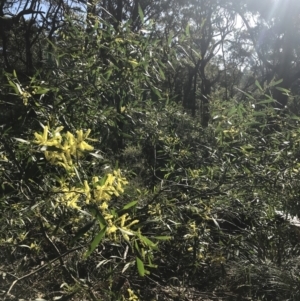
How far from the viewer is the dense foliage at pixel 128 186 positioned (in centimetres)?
151

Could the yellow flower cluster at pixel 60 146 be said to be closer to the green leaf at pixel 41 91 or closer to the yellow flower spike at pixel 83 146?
the yellow flower spike at pixel 83 146

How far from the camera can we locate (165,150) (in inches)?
128

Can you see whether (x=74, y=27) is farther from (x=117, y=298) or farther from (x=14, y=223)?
(x=117, y=298)

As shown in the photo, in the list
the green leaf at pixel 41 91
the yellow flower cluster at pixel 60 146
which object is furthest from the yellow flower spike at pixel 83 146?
the green leaf at pixel 41 91

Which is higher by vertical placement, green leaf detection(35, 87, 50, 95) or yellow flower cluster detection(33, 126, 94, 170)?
green leaf detection(35, 87, 50, 95)

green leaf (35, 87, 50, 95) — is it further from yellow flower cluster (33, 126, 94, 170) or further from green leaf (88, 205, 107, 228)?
green leaf (88, 205, 107, 228)

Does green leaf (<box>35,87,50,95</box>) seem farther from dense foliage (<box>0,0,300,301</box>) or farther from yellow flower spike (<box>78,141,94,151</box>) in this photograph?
yellow flower spike (<box>78,141,94,151</box>)

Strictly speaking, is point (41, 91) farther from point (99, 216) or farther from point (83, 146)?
point (99, 216)

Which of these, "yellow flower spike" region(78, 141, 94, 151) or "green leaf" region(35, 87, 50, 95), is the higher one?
"green leaf" region(35, 87, 50, 95)

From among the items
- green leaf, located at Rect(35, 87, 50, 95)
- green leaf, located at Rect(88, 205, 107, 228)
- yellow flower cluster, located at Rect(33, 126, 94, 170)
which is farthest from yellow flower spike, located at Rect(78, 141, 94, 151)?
green leaf, located at Rect(35, 87, 50, 95)

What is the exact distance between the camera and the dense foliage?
151 cm

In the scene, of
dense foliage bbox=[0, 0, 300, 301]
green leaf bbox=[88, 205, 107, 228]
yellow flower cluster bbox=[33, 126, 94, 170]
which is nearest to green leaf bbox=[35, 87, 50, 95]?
dense foliage bbox=[0, 0, 300, 301]

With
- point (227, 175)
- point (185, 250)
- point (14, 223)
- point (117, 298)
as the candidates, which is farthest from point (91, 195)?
point (185, 250)

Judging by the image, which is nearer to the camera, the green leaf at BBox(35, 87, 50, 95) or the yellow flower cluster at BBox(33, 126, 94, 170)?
the yellow flower cluster at BBox(33, 126, 94, 170)
